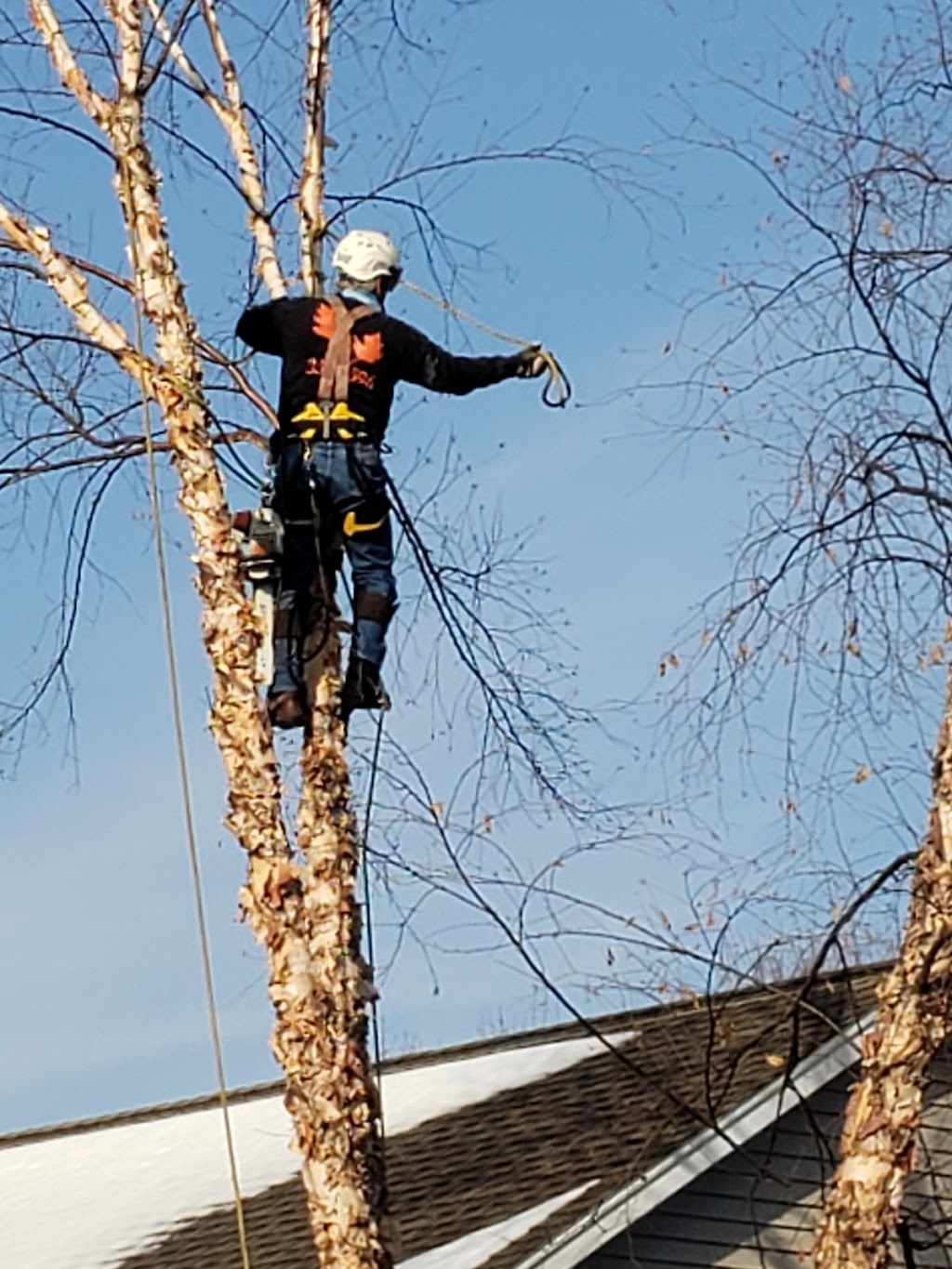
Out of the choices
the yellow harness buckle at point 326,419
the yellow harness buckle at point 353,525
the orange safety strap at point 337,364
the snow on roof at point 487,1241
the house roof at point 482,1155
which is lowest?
the snow on roof at point 487,1241

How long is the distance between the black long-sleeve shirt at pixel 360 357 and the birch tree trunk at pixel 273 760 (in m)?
0.22

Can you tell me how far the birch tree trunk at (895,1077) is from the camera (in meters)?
6.95

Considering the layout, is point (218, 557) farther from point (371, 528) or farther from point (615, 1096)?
point (615, 1096)

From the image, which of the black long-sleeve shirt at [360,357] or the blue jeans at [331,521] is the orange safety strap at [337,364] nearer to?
the black long-sleeve shirt at [360,357]

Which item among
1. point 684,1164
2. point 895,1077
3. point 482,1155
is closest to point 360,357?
point 895,1077

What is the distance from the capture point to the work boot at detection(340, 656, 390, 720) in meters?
7.40

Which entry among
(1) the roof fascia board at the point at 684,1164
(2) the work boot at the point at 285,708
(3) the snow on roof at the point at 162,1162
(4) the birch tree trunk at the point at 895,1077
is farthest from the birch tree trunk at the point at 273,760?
(3) the snow on roof at the point at 162,1162

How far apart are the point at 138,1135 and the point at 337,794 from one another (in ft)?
26.1

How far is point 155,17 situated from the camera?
771 centimetres

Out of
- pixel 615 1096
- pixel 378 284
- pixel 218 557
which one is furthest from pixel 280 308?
pixel 615 1096

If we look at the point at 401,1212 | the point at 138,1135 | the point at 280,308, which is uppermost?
the point at 280,308

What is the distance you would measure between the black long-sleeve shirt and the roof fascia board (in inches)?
167

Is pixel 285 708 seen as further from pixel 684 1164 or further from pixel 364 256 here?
pixel 684 1164

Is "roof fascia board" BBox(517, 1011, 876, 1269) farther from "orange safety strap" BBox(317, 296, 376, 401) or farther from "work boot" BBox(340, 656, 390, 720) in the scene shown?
"orange safety strap" BBox(317, 296, 376, 401)
